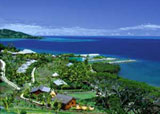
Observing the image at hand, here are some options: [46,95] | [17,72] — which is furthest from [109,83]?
[17,72]

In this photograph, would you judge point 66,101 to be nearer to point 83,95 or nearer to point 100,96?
point 100,96

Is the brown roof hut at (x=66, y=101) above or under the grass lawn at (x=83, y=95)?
above

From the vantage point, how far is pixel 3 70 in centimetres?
5694

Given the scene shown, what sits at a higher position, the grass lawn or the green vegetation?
the green vegetation

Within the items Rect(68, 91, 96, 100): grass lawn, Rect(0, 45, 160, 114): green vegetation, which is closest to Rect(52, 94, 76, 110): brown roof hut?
Rect(0, 45, 160, 114): green vegetation

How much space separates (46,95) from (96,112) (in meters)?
8.39

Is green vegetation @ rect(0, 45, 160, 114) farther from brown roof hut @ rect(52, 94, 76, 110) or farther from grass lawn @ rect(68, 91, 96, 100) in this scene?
brown roof hut @ rect(52, 94, 76, 110)

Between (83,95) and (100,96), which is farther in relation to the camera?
(83,95)

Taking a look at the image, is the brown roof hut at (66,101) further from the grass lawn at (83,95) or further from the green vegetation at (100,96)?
the grass lawn at (83,95)

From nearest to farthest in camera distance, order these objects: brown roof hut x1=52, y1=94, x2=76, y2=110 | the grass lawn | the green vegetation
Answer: the green vegetation → brown roof hut x1=52, y1=94, x2=76, y2=110 → the grass lawn

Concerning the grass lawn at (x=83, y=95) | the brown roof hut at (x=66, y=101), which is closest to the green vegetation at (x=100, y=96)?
the grass lawn at (x=83, y=95)

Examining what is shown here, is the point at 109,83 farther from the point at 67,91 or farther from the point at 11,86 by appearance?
the point at 11,86

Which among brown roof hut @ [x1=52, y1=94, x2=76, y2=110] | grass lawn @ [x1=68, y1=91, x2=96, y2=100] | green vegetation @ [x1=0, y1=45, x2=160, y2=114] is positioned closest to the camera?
green vegetation @ [x1=0, y1=45, x2=160, y2=114]

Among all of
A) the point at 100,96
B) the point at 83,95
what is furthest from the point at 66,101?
the point at 83,95
